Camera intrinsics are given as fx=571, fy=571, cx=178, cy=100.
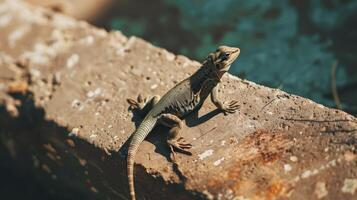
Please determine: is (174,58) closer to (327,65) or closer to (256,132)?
(256,132)

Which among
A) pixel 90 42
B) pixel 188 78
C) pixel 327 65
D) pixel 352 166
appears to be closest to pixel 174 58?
pixel 188 78

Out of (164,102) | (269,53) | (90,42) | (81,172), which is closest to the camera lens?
(164,102)

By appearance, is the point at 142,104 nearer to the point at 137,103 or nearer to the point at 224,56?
the point at 137,103

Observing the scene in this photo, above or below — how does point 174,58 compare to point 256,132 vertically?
above

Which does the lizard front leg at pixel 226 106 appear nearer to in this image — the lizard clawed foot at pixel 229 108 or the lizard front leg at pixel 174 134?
the lizard clawed foot at pixel 229 108

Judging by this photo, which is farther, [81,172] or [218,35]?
[218,35]

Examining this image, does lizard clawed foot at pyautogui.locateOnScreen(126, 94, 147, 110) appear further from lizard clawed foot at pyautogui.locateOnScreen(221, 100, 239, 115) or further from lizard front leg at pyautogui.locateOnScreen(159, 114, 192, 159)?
lizard clawed foot at pyautogui.locateOnScreen(221, 100, 239, 115)
